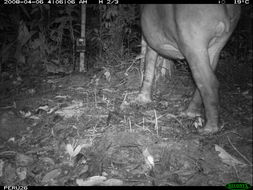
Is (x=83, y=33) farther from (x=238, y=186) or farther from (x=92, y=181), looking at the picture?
(x=238, y=186)

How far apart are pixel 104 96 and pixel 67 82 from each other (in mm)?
933

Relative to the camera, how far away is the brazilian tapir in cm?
254

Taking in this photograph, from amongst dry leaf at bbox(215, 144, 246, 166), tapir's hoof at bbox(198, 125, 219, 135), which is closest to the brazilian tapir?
tapir's hoof at bbox(198, 125, 219, 135)

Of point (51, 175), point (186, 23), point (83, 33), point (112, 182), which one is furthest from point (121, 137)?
point (83, 33)

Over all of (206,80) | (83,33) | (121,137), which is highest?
(83,33)

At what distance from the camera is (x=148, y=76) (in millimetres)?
3574

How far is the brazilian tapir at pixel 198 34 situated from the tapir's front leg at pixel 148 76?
0.38 metres

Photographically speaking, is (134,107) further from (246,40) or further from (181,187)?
(246,40)

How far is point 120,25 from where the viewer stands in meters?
4.78

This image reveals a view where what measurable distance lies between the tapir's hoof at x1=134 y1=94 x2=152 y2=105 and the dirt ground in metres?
0.09

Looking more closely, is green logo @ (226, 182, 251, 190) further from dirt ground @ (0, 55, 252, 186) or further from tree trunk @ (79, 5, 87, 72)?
tree trunk @ (79, 5, 87, 72)

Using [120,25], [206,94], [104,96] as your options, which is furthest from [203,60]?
[120,25]

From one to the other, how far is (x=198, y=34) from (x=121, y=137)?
1.23m

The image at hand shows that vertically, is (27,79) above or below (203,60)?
below
